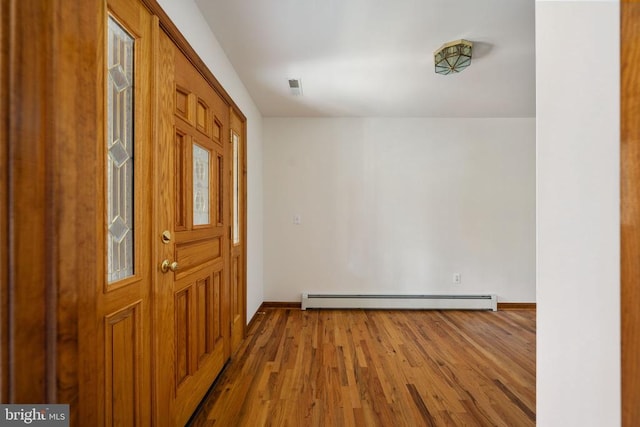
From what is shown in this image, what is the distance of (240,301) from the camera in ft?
8.40

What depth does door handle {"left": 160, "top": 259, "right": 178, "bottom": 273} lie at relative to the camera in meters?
1.31

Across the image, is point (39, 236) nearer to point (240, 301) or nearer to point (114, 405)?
point (114, 405)

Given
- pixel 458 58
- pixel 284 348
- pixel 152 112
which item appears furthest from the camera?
pixel 284 348

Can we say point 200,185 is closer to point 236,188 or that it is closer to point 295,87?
point 236,188

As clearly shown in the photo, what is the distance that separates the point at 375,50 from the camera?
207 centimetres

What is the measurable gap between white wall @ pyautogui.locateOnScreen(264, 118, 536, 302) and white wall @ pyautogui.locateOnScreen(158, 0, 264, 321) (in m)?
0.20

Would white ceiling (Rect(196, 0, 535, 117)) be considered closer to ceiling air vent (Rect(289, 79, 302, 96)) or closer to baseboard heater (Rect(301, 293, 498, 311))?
ceiling air vent (Rect(289, 79, 302, 96))

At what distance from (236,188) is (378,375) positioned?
188 cm

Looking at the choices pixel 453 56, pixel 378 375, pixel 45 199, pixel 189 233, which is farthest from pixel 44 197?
pixel 453 56

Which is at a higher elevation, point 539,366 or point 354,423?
point 539,366

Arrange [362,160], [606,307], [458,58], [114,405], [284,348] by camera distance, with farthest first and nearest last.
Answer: [362,160] → [284,348] → [458,58] → [114,405] → [606,307]

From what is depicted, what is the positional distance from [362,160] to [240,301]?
2.15m

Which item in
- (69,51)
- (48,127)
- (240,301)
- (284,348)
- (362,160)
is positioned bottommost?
(284,348)

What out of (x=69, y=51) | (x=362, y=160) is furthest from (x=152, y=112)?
(x=362, y=160)
